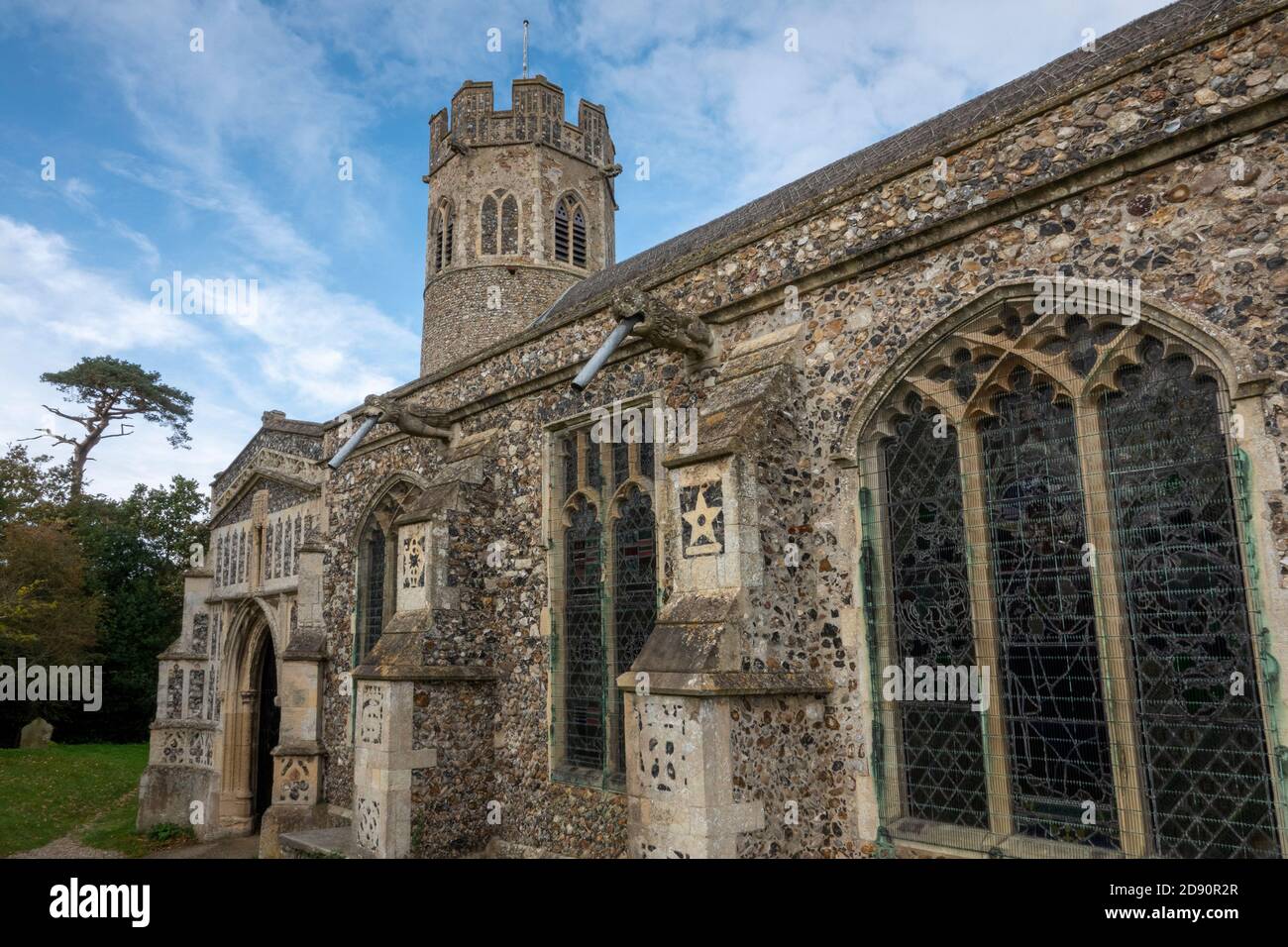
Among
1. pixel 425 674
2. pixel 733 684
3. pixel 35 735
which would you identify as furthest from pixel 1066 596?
pixel 35 735

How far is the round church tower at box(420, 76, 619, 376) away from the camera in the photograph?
1925 centimetres

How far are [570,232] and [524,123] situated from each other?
104 inches

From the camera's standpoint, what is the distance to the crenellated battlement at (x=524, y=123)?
2020cm

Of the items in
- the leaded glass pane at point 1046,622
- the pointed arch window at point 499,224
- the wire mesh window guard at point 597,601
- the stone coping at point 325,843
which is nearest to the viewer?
the leaded glass pane at point 1046,622

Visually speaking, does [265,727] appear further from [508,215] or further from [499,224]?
[508,215]

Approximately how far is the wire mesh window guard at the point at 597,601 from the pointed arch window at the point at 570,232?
1131cm

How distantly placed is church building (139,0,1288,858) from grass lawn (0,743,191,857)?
7874 mm

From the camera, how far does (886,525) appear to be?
21.1 ft

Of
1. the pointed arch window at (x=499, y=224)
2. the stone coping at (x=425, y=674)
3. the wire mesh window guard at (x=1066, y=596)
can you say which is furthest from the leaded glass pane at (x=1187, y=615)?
the pointed arch window at (x=499, y=224)

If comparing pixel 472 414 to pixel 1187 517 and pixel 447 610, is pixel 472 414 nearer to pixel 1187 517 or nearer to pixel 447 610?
pixel 447 610

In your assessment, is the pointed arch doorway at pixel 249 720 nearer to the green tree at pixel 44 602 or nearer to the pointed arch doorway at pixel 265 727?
the pointed arch doorway at pixel 265 727

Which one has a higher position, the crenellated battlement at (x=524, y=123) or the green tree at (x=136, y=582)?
the crenellated battlement at (x=524, y=123)

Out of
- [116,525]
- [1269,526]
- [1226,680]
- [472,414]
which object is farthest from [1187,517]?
[116,525]

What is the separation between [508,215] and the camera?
779 inches
